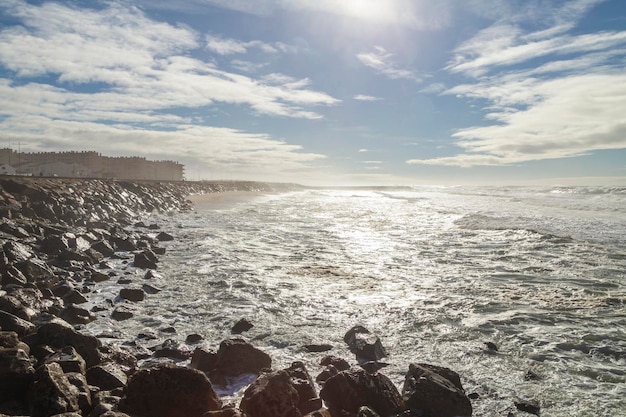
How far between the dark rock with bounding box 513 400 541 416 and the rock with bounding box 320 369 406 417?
4.70ft

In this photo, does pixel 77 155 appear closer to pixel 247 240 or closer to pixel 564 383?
pixel 247 240

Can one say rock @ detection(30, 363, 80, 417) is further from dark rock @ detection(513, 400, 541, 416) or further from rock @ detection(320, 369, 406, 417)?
dark rock @ detection(513, 400, 541, 416)

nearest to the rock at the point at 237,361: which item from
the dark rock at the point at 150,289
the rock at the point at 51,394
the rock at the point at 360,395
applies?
the rock at the point at 360,395

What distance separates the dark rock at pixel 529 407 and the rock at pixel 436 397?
24.6 inches

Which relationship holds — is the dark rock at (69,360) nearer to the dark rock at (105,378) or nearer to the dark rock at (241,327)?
the dark rock at (105,378)

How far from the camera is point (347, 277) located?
1163 centimetres

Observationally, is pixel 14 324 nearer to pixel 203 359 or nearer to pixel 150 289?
pixel 203 359

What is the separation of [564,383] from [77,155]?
126428 millimetres

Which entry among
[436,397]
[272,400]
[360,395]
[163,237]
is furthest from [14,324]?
[163,237]

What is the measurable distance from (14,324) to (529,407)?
285 inches

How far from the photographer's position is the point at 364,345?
20.8 ft

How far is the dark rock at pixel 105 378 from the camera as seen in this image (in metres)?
5.03

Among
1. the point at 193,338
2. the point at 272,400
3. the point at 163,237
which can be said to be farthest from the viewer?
the point at 163,237

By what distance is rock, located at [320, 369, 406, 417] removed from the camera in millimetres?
4789
